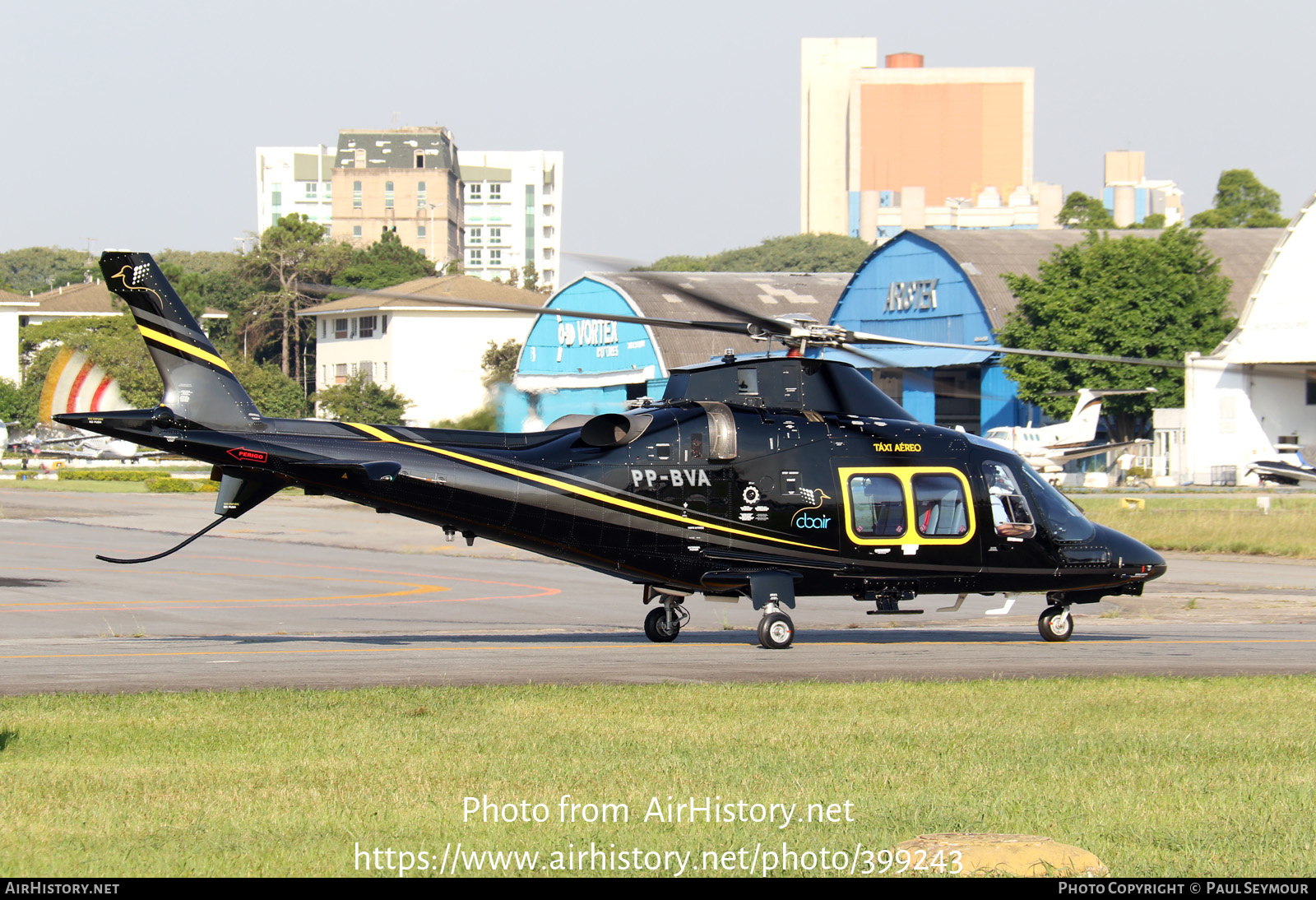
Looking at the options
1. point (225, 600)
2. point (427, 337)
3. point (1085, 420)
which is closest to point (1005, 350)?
point (225, 600)

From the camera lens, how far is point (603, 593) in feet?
92.5

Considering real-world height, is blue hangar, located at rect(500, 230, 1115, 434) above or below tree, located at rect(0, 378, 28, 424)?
above

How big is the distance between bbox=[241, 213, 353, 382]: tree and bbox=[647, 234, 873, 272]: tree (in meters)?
63.9

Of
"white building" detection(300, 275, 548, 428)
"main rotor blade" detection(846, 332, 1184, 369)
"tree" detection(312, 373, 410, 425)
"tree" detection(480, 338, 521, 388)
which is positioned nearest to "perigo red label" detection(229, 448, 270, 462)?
"main rotor blade" detection(846, 332, 1184, 369)

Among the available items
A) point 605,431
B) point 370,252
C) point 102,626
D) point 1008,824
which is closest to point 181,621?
point 102,626

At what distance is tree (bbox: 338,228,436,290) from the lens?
416 feet

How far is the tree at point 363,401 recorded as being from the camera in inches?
3273

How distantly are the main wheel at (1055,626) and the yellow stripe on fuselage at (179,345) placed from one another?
1208 centimetres

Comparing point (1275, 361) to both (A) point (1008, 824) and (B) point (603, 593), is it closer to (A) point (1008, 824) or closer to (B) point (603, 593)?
(B) point (603, 593)

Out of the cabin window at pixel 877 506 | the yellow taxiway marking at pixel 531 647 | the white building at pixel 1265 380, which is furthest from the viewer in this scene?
the white building at pixel 1265 380

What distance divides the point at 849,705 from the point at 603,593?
14859mm

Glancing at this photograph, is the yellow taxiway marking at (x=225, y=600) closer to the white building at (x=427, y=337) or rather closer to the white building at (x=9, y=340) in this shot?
the white building at (x=427, y=337)

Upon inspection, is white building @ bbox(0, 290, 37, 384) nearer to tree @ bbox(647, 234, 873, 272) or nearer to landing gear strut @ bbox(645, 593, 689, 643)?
tree @ bbox(647, 234, 873, 272)

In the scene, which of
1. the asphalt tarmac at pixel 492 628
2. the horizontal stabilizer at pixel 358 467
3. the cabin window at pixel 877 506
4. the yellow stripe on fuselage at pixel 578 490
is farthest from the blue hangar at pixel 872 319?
the horizontal stabilizer at pixel 358 467
